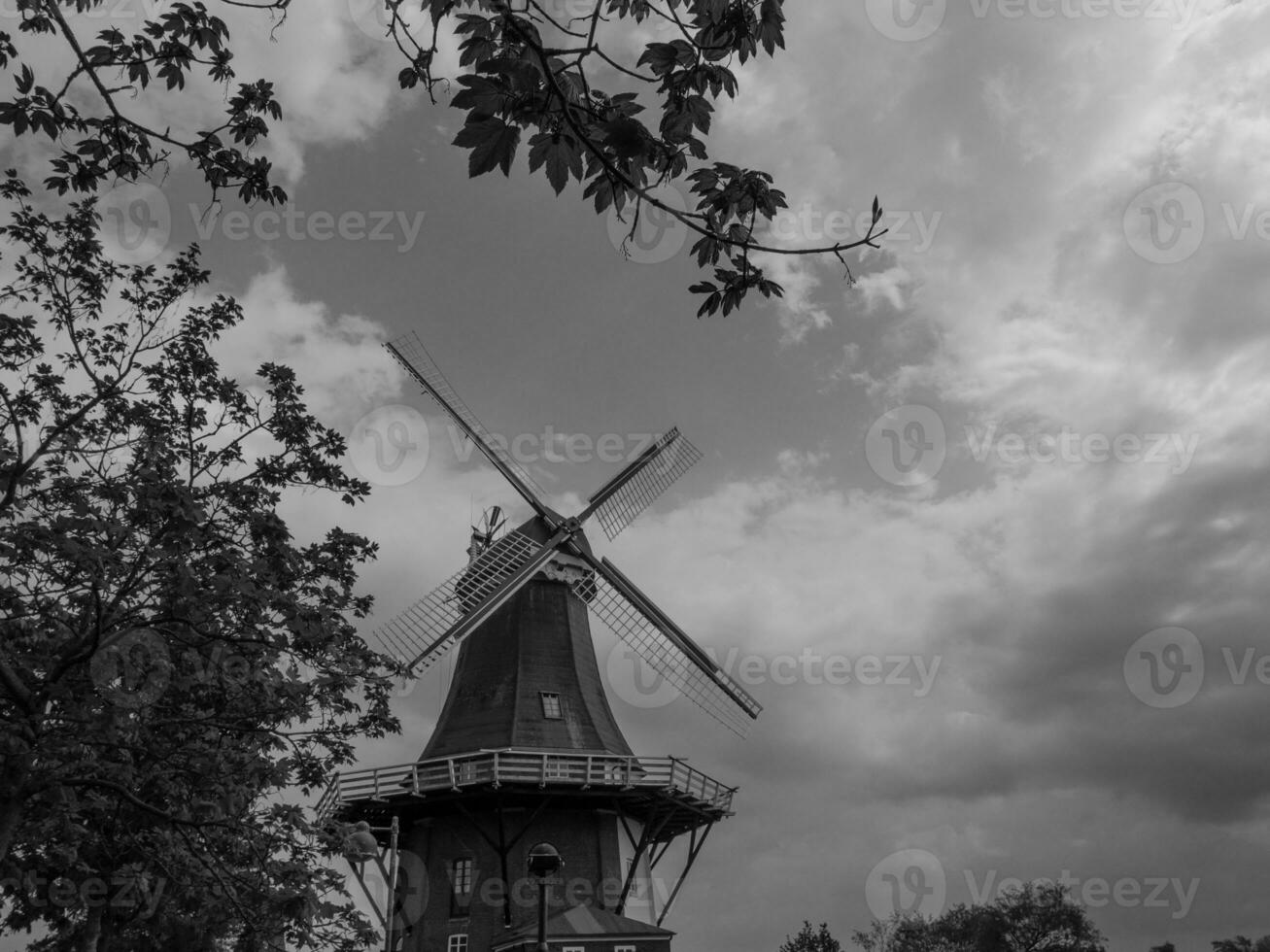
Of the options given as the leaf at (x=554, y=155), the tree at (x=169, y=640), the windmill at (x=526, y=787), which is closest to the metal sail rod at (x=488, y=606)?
the windmill at (x=526, y=787)

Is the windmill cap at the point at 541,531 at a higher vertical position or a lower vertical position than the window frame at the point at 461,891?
higher

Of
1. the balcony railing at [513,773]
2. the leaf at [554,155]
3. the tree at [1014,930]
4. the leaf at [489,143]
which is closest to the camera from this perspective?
the leaf at [489,143]

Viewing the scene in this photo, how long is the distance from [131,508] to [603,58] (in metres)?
8.97

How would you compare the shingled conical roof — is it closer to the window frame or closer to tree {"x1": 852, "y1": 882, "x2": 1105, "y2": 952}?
the window frame

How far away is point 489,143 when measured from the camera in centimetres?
391

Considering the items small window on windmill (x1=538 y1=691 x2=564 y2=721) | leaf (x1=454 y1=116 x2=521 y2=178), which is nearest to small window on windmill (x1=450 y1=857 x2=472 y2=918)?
small window on windmill (x1=538 y1=691 x2=564 y2=721)

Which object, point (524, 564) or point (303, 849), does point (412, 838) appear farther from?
point (303, 849)

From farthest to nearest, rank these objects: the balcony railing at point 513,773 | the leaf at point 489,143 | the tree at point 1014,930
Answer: the tree at point 1014,930
the balcony railing at point 513,773
the leaf at point 489,143

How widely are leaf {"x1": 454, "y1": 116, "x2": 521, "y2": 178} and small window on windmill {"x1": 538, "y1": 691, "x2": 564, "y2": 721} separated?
25848 mm

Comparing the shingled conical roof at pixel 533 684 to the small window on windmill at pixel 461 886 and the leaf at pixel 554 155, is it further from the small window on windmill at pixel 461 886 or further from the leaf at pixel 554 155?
the leaf at pixel 554 155

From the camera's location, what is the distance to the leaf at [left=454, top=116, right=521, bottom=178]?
12.7 feet

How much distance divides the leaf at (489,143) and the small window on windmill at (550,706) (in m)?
25.8

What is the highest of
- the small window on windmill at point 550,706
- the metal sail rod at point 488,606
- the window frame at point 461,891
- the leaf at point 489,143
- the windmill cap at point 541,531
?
the windmill cap at point 541,531

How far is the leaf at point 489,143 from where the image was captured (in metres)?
3.88
